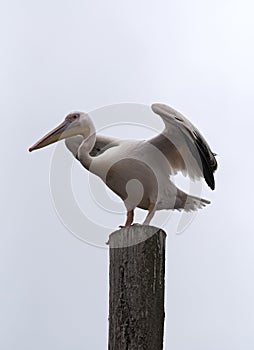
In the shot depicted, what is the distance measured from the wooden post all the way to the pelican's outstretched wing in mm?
1675


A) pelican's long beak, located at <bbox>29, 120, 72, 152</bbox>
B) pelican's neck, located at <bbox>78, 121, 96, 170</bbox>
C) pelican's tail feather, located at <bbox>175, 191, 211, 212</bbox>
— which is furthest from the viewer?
pelican's long beak, located at <bbox>29, 120, 72, 152</bbox>

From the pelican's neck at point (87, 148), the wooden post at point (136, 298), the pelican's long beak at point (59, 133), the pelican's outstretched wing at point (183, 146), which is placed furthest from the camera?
the pelican's long beak at point (59, 133)

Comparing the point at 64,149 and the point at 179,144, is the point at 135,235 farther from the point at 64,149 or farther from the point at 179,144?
the point at 64,149

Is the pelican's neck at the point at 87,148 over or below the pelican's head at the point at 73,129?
below

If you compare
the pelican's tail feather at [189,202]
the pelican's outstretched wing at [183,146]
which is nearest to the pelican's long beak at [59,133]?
the pelican's outstretched wing at [183,146]

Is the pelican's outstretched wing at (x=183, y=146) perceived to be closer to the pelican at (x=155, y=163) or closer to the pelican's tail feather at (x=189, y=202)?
the pelican at (x=155, y=163)

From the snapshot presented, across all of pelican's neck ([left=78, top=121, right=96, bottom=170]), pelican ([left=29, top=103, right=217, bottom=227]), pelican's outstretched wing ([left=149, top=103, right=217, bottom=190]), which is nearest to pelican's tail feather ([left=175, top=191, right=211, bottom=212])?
pelican ([left=29, top=103, right=217, bottom=227])

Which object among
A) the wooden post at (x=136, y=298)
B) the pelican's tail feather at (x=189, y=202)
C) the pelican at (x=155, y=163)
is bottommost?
the wooden post at (x=136, y=298)

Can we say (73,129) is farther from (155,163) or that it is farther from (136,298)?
(136,298)

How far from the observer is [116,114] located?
13.3 feet

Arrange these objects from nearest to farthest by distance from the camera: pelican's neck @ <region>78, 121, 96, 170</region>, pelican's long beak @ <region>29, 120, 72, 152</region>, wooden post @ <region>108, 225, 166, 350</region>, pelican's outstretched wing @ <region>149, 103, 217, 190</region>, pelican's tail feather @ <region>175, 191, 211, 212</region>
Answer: wooden post @ <region>108, 225, 166, 350</region> < pelican's outstretched wing @ <region>149, 103, 217, 190</region> < pelican's neck @ <region>78, 121, 96, 170</region> < pelican's tail feather @ <region>175, 191, 211, 212</region> < pelican's long beak @ <region>29, 120, 72, 152</region>

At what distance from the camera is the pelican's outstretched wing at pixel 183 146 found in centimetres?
424

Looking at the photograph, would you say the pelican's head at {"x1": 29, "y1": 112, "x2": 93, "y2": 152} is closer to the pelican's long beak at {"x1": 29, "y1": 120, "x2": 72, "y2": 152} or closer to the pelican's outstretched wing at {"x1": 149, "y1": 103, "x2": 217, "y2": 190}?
the pelican's long beak at {"x1": 29, "y1": 120, "x2": 72, "y2": 152}

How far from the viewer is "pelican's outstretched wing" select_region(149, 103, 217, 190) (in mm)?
4238
